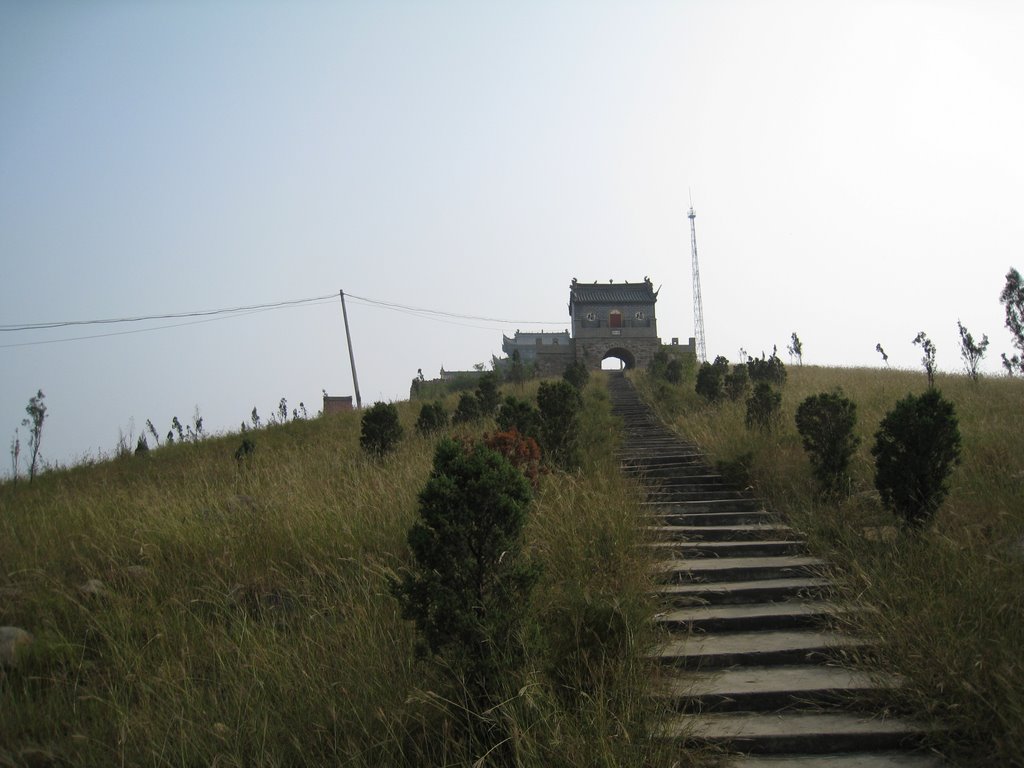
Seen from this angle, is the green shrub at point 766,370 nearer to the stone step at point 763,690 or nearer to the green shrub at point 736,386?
the green shrub at point 736,386

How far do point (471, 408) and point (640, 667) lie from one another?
13.7 m

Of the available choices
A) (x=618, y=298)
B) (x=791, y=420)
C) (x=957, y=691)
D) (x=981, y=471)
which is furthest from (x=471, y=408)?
(x=618, y=298)

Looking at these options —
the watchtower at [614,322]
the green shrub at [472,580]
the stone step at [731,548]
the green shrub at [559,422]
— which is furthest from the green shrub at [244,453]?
the watchtower at [614,322]

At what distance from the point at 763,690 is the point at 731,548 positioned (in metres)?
3.04

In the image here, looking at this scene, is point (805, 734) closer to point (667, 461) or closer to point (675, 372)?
point (667, 461)

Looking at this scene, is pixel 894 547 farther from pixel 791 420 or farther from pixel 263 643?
pixel 791 420

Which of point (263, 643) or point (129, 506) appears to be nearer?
point (263, 643)

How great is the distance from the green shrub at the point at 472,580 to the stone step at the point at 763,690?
1.09m

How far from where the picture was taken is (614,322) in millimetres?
49500

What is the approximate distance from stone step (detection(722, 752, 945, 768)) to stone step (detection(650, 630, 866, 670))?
93 centimetres

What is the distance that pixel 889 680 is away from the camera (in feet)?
13.4

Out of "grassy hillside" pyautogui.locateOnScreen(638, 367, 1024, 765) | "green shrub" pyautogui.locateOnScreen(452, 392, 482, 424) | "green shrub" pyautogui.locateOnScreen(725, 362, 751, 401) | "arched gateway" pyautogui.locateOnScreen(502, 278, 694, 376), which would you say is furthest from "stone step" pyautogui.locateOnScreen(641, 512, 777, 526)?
"arched gateway" pyautogui.locateOnScreen(502, 278, 694, 376)

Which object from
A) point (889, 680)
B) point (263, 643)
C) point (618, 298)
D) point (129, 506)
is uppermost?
point (618, 298)

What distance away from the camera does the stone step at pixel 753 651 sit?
4.64m
